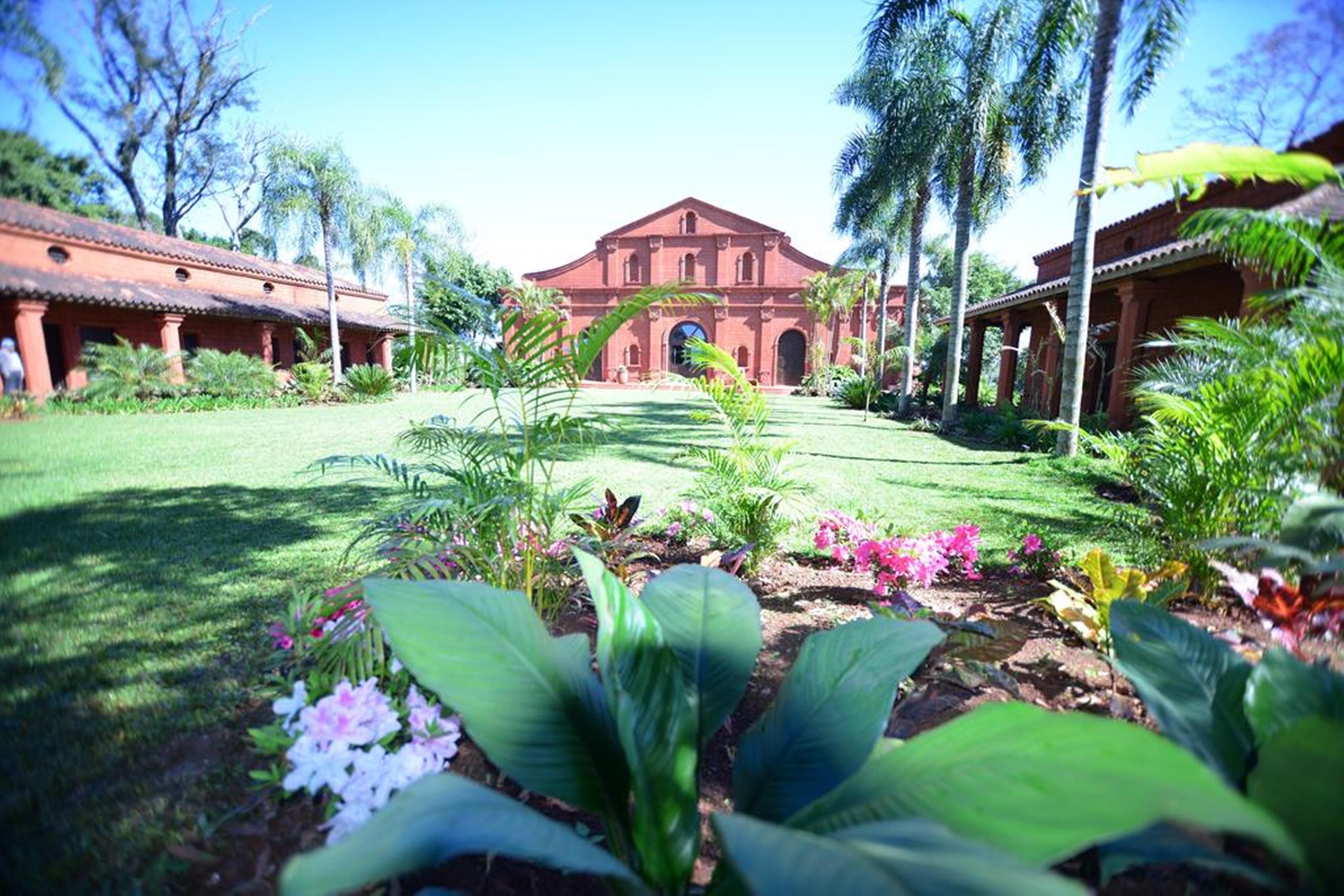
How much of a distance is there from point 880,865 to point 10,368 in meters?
2.19

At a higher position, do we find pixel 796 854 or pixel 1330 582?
pixel 796 854

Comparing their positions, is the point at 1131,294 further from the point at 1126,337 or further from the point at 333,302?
the point at 333,302

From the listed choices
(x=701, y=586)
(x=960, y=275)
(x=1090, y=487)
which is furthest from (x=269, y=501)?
(x=960, y=275)

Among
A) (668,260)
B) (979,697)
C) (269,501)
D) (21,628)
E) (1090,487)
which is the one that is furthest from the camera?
(668,260)

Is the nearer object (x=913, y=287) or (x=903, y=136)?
(x=903, y=136)

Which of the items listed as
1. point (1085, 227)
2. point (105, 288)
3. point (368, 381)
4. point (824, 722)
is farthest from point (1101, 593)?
point (368, 381)

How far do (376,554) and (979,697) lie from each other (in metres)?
2.53

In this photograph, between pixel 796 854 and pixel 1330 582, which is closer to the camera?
pixel 796 854

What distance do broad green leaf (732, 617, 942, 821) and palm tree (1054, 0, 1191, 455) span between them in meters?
6.84

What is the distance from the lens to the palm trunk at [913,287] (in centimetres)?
1521

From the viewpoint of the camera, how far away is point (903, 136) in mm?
13000

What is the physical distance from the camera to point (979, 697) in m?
2.09

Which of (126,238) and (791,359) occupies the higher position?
(791,359)

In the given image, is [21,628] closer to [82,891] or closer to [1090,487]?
[82,891]
